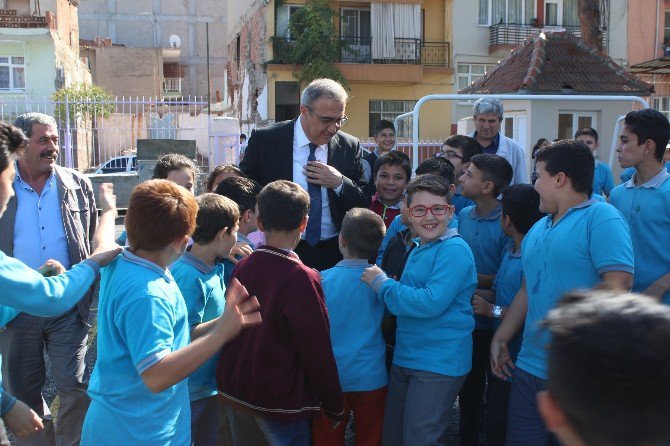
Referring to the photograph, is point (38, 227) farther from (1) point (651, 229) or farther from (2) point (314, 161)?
(1) point (651, 229)

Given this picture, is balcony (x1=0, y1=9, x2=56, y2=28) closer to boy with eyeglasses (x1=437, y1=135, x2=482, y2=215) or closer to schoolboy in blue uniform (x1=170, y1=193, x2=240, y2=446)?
boy with eyeglasses (x1=437, y1=135, x2=482, y2=215)

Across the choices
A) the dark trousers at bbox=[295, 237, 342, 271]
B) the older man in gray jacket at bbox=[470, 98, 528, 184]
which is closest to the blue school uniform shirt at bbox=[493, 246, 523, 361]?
the dark trousers at bbox=[295, 237, 342, 271]

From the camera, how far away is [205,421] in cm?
354

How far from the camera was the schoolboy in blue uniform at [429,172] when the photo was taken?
4.36m

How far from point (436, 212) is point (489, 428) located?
139 centimetres

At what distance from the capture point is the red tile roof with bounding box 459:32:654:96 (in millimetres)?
10688

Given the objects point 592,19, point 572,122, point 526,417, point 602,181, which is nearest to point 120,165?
point 572,122

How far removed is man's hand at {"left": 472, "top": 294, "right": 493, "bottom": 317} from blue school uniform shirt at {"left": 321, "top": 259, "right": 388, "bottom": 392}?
61 centimetres

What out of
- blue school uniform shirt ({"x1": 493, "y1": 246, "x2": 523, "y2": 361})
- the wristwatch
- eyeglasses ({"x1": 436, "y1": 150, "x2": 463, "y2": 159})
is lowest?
the wristwatch

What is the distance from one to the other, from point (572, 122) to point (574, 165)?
11003 mm

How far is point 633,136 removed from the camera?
4027mm

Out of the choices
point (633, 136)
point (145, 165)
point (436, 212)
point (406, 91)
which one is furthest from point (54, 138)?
point (406, 91)

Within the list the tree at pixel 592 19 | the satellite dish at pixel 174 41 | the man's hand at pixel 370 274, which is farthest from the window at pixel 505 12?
the man's hand at pixel 370 274

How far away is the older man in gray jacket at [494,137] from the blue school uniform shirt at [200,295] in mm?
3037
